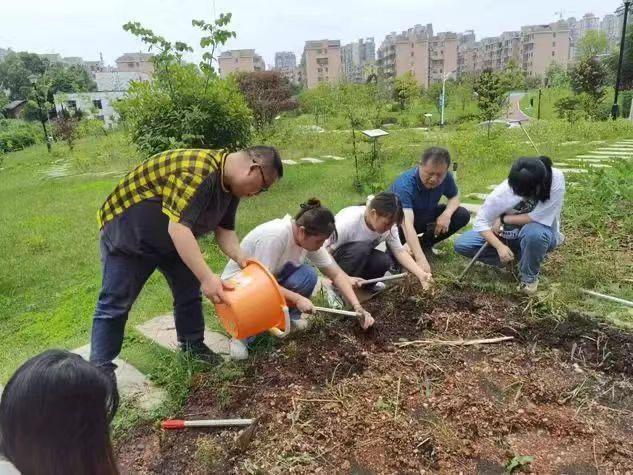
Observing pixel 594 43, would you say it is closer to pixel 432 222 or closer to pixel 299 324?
pixel 432 222

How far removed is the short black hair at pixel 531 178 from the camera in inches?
123

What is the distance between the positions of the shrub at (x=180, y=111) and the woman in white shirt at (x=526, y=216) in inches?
110

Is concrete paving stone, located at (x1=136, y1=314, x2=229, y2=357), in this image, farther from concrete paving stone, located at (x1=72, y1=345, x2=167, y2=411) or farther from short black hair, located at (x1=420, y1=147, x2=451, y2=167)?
short black hair, located at (x1=420, y1=147, x2=451, y2=167)

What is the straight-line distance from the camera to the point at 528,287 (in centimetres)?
332

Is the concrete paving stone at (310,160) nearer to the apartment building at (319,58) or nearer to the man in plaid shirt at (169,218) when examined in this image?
the man in plaid shirt at (169,218)

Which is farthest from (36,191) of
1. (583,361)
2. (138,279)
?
(583,361)

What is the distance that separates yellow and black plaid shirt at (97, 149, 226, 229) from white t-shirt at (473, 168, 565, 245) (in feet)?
6.96

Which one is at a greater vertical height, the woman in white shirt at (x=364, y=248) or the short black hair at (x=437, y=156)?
the short black hair at (x=437, y=156)

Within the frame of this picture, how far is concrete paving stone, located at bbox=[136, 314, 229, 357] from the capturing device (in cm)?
290

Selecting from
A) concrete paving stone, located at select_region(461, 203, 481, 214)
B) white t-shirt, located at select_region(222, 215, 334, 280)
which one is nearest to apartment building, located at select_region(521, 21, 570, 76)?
concrete paving stone, located at select_region(461, 203, 481, 214)

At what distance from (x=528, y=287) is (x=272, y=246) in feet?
5.98

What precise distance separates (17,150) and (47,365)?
1033 inches

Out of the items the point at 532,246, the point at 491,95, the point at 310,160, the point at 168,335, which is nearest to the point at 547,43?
the point at 491,95

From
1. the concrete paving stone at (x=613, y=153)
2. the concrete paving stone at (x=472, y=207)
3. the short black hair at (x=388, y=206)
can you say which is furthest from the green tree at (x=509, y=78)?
the short black hair at (x=388, y=206)
